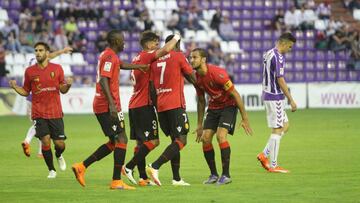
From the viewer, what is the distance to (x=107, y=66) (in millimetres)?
12023

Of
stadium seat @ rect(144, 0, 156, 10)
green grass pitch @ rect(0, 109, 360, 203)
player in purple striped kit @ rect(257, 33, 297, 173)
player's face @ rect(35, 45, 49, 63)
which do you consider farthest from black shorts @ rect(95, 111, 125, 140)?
stadium seat @ rect(144, 0, 156, 10)

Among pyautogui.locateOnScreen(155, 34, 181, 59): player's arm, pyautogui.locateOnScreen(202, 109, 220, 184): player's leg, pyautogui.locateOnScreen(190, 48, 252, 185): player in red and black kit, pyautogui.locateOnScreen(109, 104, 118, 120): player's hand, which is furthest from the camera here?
pyautogui.locateOnScreen(202, 109, 220, 184): player's leg

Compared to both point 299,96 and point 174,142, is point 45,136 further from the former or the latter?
point 299,96

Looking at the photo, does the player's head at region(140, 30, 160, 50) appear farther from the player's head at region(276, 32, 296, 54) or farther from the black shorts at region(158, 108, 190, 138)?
the player's head at region(276, 32, 296, 54)

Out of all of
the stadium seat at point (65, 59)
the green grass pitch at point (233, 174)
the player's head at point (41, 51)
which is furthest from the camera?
the stadium seat at point (65, 59)

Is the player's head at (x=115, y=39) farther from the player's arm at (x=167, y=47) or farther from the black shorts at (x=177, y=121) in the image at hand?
the black shorts at (x=177, y=121)

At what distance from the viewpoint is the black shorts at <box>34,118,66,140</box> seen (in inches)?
547

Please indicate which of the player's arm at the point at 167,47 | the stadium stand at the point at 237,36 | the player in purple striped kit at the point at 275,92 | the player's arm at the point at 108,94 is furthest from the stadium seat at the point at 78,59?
the player's arm at the point at 108,94

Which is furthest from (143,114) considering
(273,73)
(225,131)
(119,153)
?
(273,73)

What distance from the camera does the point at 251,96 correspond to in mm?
32844

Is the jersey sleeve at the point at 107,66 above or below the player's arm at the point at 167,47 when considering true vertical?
below

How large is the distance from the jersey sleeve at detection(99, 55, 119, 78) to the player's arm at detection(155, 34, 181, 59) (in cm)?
59

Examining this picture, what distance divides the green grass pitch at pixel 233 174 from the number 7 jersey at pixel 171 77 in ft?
3.73

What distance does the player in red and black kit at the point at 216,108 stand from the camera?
12766 mm
